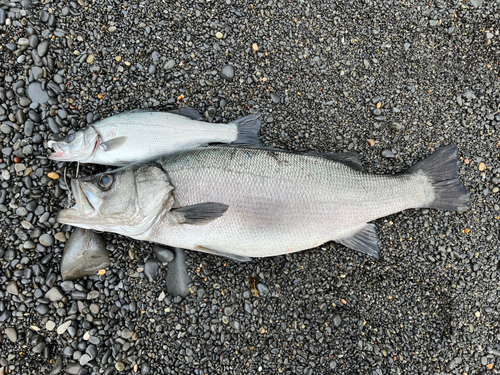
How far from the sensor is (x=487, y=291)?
3.34 metres

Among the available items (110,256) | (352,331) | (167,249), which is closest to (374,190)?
(352,331)

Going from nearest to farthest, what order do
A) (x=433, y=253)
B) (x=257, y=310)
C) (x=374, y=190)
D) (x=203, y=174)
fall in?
(x=203, y=174) → (x=374, y=190) → (x=257, y=310) → (x=433, y=253)

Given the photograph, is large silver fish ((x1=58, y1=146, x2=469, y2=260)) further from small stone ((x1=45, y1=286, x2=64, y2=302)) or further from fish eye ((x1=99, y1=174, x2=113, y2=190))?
small stone ((x1=45, y1=286, x2=64, y2=302))

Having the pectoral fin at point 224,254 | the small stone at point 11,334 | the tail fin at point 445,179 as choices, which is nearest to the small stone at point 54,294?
the small stone at point 11,334

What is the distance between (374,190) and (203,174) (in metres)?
1.61

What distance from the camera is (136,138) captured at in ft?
9.45

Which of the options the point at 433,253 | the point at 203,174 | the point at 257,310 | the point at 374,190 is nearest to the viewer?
the point at 203,174

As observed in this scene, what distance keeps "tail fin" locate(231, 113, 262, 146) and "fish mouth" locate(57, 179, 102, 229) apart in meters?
1.39

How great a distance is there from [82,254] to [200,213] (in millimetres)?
1272

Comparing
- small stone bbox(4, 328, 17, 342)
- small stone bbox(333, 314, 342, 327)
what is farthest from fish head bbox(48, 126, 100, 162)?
small stone bbox(333, 314, 342, 327)

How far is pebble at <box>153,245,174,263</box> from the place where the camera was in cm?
305

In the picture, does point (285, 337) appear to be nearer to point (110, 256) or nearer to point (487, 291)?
point (110, 256)

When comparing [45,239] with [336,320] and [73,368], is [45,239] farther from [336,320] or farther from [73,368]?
[336,320]

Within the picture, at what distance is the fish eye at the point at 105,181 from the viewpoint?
2.61 m
